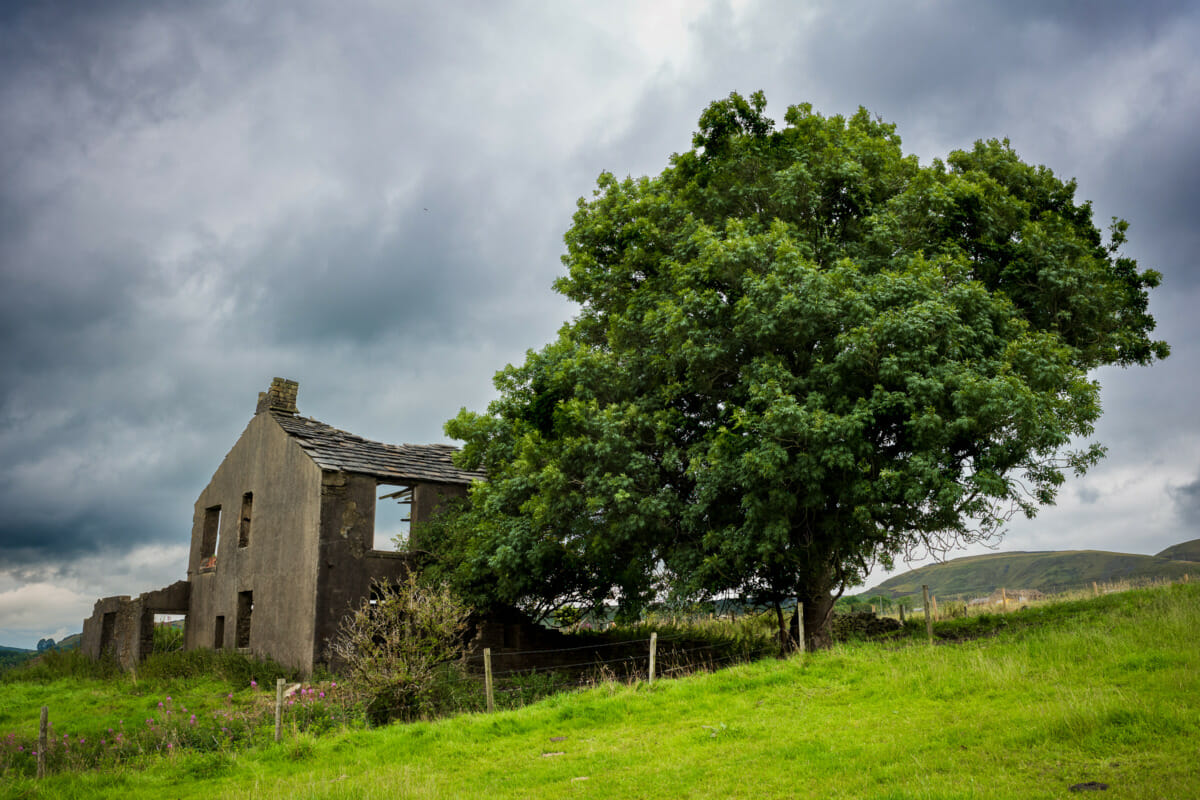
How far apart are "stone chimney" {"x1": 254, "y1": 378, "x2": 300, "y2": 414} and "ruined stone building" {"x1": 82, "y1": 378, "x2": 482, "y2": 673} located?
0.12ft

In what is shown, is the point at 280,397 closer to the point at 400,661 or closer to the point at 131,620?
the point at 131,620

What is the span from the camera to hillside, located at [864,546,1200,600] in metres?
124

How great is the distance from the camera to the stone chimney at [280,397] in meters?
25.5

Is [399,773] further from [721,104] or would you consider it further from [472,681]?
[721,104]

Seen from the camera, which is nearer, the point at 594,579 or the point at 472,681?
the point at 472,681

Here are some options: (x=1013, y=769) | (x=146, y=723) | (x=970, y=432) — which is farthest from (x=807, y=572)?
(x=146, y=723)

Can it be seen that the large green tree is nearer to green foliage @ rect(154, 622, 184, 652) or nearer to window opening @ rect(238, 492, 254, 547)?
window opening @ rect(238, 492, 254, 547)

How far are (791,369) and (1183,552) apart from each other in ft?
518

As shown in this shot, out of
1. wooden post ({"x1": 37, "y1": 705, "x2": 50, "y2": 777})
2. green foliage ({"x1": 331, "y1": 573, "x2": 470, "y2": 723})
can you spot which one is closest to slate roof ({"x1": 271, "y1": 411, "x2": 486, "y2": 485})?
green foliage ({"x1": 331, "y1": 573, "x2": 470, "y2": 723})

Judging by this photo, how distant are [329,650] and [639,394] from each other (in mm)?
10492

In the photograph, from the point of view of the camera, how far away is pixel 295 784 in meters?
10.9

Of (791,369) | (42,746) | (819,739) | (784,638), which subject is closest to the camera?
(819,739)

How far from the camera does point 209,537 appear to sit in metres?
27.9

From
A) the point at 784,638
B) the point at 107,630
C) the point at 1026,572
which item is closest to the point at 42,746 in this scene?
the point at 784,638
